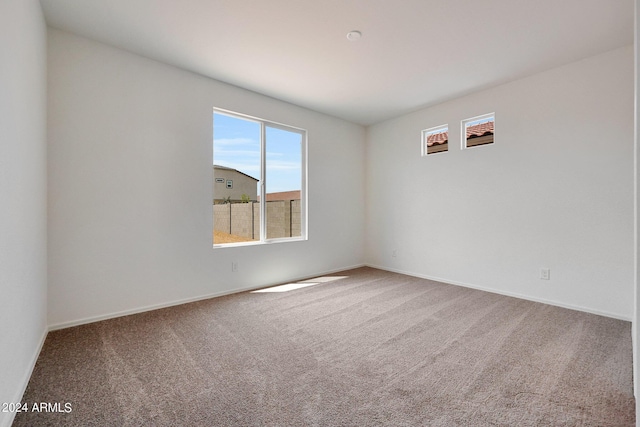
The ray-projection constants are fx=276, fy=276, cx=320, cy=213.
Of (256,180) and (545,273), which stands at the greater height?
(256,180)

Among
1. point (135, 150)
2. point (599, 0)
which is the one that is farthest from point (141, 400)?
point (599, 0)

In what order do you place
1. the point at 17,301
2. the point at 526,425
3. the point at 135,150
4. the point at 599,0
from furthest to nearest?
1. the point at 135,150
2. the point at 599,0
3. the point at 17,301
4. the point at 526,425

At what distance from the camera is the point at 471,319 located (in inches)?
109

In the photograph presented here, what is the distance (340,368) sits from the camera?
1.92 metres

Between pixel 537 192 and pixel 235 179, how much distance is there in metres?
3.77

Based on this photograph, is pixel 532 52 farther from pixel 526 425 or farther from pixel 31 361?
pixel 31 361

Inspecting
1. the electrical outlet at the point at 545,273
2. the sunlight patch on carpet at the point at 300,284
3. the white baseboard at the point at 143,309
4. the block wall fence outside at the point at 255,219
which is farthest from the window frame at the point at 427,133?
the white baseboard at the point at 143,309

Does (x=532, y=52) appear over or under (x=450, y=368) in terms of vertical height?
over

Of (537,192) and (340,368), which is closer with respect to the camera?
(340,368)

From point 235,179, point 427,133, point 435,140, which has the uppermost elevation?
point 427,133

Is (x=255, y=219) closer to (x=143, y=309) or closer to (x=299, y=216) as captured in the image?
(x=299, y=216)

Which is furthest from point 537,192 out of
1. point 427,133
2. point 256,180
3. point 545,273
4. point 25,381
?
point 25,381

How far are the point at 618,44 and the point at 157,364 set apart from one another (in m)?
4.93

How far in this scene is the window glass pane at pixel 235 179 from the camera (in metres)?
3.57
